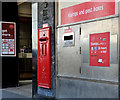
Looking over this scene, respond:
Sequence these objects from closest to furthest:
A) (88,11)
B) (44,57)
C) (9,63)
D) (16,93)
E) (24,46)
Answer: (88,11)
(44,57)
(16,93)
(9,63)
(24,46)

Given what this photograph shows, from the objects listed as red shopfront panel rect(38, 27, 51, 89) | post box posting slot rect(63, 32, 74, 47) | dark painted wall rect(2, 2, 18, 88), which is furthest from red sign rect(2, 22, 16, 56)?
post box posting slot rect(63, 32, 74, 47)

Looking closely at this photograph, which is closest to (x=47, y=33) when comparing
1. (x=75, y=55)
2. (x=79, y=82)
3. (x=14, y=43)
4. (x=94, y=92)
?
(x=75, y=55)

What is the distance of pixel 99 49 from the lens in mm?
5410

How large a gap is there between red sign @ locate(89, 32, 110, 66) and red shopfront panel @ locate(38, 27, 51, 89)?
5.40 feet

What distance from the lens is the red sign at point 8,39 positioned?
9898 millimetres

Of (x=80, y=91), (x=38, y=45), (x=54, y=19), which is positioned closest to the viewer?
(x=80, y=91)

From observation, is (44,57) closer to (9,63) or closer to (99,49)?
(99,49)

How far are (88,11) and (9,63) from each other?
5253mm

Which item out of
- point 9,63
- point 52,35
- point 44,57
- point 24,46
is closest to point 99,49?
point 52,35

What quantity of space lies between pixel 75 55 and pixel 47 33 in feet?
4.34

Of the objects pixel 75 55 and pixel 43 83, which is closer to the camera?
pixel 75 55

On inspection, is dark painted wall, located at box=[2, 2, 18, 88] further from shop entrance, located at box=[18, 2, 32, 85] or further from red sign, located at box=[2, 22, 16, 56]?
shop entrance, located at box=[18, 2, 32, 85]

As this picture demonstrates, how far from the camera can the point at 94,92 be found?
18.0 ft

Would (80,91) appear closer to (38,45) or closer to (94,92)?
(94,92)
